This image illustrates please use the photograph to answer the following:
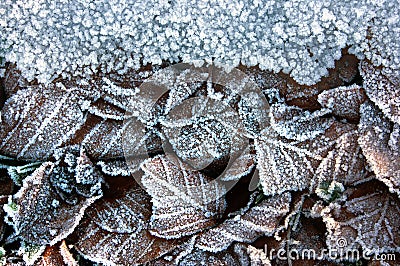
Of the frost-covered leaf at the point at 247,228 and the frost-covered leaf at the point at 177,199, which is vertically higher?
the frost-covered leaf at the point at 177,199

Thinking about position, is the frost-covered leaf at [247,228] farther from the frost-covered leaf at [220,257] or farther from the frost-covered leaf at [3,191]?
the frost-covered leaf at [3,191]

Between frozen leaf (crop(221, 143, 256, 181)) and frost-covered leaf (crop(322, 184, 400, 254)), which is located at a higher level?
frozen leaf (crop(221, 143, 256, 181))

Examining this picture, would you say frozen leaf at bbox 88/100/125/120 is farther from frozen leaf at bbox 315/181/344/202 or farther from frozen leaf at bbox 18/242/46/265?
frozen leaf at bbox 315/181/344/202

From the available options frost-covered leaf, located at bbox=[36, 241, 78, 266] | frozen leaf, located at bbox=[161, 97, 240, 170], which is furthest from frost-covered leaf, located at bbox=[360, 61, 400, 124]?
frost-covered leaf, located at bbox=[36, 241, 78, 266]

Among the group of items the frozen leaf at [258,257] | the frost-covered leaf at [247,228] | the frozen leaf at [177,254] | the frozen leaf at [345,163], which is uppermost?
the frozen leaf at [345,163]

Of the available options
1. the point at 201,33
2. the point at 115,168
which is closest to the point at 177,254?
the point at 115,168

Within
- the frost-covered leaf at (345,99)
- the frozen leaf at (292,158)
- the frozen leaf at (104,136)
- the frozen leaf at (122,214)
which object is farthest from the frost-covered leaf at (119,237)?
the frost-covered leaf at (345,99)
